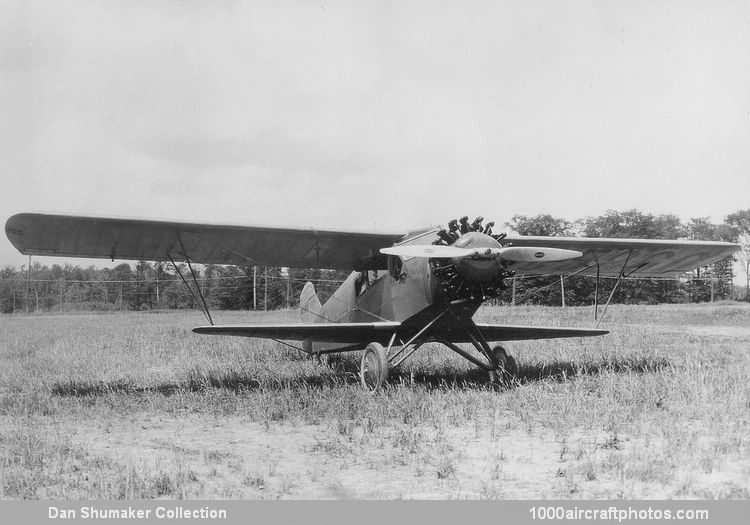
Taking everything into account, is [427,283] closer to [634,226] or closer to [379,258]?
[379,258]

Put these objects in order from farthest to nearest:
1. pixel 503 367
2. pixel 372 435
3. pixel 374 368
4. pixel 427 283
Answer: pixel 503 367
pixel 427 283
pixel 374 368
pixel 372 435

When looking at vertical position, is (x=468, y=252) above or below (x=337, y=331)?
above

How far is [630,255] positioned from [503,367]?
4.24 meters

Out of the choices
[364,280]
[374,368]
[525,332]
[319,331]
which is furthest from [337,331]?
[525,332]

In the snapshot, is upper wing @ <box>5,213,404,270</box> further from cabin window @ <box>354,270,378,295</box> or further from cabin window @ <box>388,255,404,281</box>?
cabin window @ <box>388,255,404,281</box>

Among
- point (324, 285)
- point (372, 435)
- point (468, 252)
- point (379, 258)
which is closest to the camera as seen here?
point (372, 435)

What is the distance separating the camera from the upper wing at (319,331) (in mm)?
8930

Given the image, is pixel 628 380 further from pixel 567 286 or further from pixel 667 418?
pixel 567 286

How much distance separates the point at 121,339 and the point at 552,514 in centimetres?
1599

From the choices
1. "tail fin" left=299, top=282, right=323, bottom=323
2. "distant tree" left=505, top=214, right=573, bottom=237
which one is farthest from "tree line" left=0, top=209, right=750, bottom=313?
"tail fin" left=299, top=282, right=323, bottom=323

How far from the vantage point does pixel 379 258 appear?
1016 centimetres

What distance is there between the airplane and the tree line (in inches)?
1705

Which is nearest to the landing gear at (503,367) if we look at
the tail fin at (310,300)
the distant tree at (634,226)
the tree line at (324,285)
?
the tail fin at (310,300)

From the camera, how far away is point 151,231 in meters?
8.88
